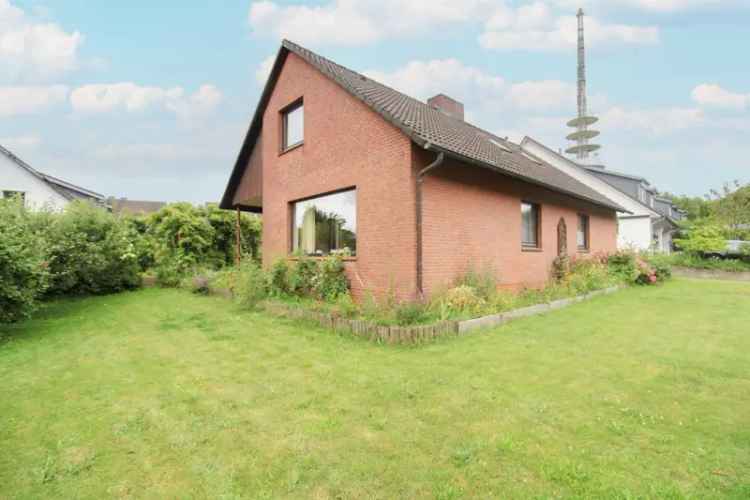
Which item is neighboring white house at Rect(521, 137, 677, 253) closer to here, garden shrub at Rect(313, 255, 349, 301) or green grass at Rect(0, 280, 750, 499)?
garden shrub at Rect(313, 255, 349, 301)

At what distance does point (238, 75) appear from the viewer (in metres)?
15.1

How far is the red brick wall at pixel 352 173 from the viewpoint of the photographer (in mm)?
7188

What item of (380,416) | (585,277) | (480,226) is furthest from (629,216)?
(380,416)

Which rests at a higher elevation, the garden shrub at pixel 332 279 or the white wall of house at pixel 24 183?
the white wall of house at pixel 24 183

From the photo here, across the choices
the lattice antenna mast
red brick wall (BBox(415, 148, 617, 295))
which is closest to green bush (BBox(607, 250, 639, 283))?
red brick wall (BBox(415, 148, 617, 295))

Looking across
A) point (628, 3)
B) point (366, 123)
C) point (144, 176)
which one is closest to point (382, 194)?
point (366, 123)

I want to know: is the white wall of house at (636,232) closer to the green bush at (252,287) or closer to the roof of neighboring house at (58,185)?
the green bush at (252,287)

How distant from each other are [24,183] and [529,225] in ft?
82.0

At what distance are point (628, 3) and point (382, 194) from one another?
11316 millimetres

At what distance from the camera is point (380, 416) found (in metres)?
3.30

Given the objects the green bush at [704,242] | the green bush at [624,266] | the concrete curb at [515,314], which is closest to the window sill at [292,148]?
the concrete curb at [515,314]

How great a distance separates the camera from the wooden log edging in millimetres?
5617

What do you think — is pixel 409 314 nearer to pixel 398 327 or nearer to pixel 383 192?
pixel 398 327

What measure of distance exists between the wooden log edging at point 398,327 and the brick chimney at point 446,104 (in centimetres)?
968
